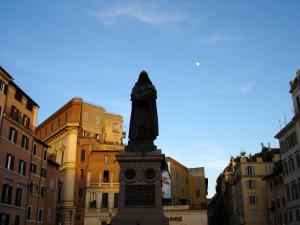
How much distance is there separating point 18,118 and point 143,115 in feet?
105

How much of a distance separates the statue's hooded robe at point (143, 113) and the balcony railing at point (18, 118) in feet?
93.8

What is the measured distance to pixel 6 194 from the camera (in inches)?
1657

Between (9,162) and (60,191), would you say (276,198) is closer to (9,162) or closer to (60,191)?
(60,191)

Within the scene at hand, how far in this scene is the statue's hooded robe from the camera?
17781 mm

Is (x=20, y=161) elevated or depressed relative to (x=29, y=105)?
depressed

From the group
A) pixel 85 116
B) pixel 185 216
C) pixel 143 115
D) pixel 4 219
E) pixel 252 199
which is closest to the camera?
pixel 143 115

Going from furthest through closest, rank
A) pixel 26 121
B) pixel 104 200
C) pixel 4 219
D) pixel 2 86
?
1. pixel 104 200
2. pixel 26 121
3. pixel 2 86
4. pixel 4 219

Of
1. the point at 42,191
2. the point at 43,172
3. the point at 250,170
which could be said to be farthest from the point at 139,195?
the point at 250,170

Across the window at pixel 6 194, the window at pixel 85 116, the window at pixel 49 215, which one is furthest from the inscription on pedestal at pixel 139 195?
the window at pixel 85 116

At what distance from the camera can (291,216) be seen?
169 feet

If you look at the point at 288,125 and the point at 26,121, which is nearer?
the point at 26,121

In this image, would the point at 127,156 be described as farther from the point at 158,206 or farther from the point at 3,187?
the point at 3,187

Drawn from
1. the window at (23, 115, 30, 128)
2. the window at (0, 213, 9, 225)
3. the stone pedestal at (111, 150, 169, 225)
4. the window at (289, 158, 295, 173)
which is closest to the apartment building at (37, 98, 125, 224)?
the window at (23, 115, 30, 128)

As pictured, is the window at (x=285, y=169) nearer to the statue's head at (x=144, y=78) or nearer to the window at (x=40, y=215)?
the window at (x=40, y=215)
